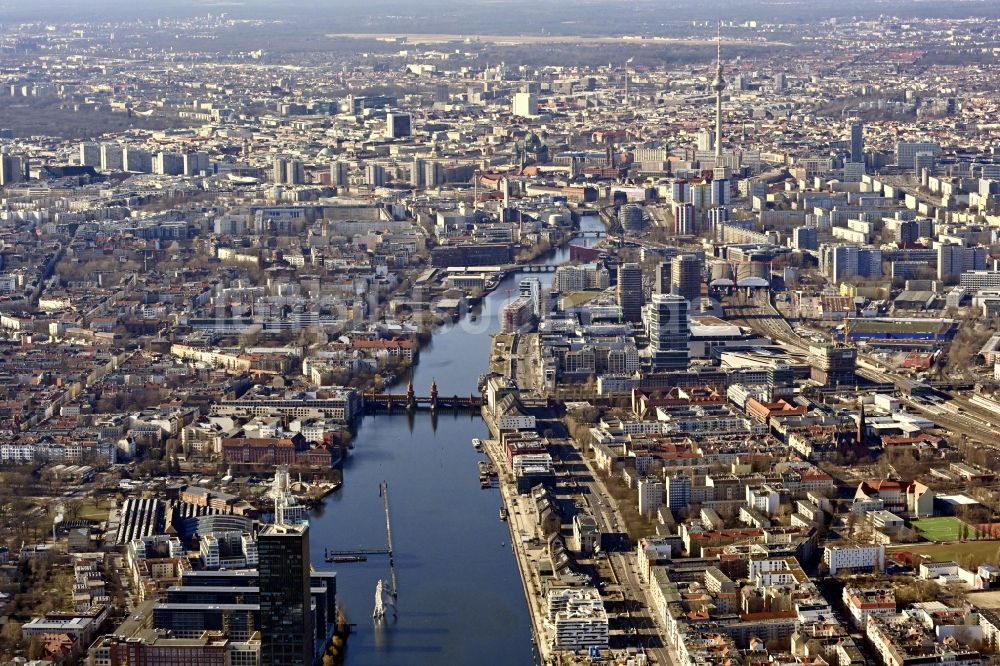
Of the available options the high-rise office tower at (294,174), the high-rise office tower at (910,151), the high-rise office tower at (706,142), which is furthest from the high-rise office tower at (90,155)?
the high-rise office tower at (910,151)

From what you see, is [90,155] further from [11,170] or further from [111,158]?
[11,170]

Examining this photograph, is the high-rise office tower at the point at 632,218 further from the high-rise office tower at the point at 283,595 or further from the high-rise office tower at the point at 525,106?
the high-rise office tower at the point at 283,595

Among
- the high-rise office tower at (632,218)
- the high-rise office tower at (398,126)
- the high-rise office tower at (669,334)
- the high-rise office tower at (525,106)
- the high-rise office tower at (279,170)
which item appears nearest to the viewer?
the high-rise office tower at (669,334)

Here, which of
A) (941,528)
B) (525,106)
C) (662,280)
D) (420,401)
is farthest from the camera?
(525,106)

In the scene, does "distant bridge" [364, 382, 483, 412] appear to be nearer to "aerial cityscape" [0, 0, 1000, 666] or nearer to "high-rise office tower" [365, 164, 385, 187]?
"aerial cityscape" [0, 0, 1000, 666]

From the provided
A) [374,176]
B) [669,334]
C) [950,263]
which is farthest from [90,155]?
[669,334]

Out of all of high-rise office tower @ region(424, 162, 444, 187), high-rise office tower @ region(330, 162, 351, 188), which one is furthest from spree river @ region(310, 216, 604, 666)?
high-rise office tower @ region(424, 162, 444, 187)

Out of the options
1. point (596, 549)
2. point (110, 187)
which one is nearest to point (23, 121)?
point (110, 187)
